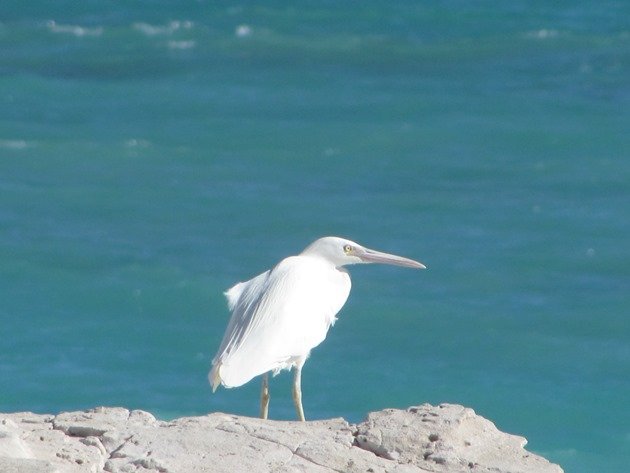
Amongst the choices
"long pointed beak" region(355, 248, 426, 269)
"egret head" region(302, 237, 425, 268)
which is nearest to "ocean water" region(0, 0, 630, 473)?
"long pointed beak" region(355, 248, 426, 269)

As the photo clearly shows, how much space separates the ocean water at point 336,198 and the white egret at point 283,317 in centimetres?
622

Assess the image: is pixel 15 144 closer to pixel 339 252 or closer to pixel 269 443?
pixel 339 252

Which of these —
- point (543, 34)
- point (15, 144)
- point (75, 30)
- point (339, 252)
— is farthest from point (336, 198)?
point (339, 252)

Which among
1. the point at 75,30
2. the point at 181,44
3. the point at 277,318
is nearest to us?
the point at 277,318

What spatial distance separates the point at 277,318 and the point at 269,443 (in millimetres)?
1975

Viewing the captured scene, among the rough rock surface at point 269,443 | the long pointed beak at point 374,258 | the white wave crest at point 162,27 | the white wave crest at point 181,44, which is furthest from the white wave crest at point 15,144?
the rough rock surface at point 269,443

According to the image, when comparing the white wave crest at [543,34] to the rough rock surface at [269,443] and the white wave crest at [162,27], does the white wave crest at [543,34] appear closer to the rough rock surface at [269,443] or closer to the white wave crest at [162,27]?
the white wave crest at [162,27]

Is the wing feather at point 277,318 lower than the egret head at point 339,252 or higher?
lower

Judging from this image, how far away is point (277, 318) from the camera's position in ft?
27.4

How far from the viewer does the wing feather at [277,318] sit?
8000 millimetres

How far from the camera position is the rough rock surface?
242 inches

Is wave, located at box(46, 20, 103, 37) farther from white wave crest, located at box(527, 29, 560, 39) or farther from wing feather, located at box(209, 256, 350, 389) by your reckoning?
wing feather, located at box(209, 256, 350, 389)

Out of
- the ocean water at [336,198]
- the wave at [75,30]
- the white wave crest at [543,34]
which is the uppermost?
the wave at [75,30]

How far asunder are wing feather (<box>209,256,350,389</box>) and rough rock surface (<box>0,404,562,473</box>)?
3.72ft
